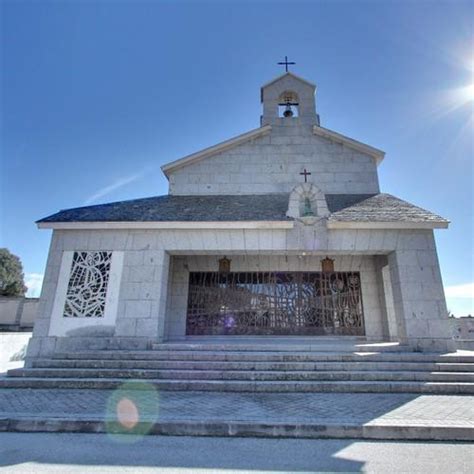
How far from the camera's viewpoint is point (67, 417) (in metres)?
4.23

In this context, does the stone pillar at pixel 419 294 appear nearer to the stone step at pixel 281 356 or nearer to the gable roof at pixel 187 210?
the stone step at pixel 281 356

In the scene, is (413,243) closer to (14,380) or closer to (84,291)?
(84,291)

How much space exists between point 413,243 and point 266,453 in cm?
698

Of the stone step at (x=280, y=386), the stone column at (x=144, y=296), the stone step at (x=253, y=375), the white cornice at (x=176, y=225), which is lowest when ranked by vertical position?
the stone step at (x=280, y=386)

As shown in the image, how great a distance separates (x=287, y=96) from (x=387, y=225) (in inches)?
298

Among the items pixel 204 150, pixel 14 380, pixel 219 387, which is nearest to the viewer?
pixel 219 387

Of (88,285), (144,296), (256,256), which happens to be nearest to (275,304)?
(256,256)

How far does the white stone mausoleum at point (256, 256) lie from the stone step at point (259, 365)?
0.90 metres

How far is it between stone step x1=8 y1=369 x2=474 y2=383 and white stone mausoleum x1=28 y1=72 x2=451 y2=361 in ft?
3.96

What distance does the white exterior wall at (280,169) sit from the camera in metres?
11.0

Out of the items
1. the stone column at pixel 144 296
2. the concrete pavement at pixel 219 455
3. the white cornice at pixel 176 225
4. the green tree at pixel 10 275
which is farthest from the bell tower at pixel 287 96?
the green tree at pixel 10 275

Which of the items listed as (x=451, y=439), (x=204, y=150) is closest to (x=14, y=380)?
(x=451, y=439)

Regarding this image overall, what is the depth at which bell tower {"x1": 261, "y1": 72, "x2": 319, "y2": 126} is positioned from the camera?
39.8 ft

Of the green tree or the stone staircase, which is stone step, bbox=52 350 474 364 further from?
the green tree
